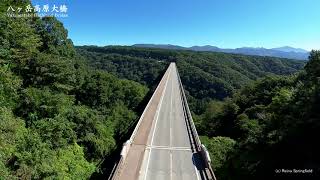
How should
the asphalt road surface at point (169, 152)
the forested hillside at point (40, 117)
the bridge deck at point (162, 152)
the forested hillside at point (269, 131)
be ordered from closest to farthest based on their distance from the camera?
the forested hillside at point (269, 131)
the bridge deck at point (162, 152)
the asphalt road surface at point (169, 152)
the forested hillside at point (40, 117)

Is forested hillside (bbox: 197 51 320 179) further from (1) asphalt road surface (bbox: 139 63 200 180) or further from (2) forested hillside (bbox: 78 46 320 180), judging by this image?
(1) asphalt road surface (bbox: 139 63 200 180)

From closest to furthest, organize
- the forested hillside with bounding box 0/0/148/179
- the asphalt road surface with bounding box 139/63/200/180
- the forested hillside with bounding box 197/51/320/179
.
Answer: the forested hillside with bounding box 197/51/320/179, the asphalt road surface with bounding box 139/63/200/180, the forested hillside with bounding box 0/0/148/179

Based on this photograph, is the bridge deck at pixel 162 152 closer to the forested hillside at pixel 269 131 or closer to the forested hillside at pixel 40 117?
the forested hillside at pixel 269 131

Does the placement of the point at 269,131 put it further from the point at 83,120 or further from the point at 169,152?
the point at 83,120

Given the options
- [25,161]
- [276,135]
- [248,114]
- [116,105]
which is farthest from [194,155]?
[116,105]

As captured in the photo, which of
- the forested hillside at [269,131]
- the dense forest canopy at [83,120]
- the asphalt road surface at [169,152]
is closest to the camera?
the forested hillside at [269,131]

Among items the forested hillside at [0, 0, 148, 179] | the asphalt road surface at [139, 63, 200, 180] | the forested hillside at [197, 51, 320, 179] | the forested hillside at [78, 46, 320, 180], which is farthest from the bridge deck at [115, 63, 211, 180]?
the forested hillside at [0, 0, 148, 179]

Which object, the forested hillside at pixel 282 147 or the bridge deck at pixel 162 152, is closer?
the forested hillside at pixel 282 147

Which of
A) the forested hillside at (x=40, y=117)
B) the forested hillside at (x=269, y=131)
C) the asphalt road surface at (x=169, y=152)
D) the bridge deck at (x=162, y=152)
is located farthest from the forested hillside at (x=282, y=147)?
the forested hillside at (x=40, y=117)

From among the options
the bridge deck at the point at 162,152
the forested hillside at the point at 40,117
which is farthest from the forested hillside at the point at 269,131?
the forested hillside at the point at 40,117
